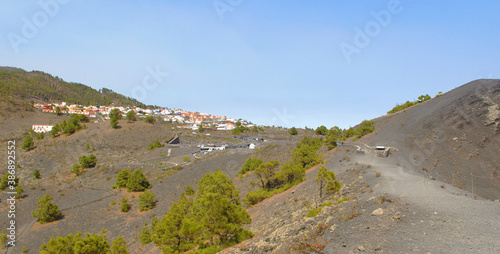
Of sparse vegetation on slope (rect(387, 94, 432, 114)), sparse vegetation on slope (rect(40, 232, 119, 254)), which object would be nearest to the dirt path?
sparse vegetation on slope (rect(40, 232, 119, 254))

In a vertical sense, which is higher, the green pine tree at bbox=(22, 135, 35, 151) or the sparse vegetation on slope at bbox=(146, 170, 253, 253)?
the green pine tree at bbox=(22, 135, 35, 151)

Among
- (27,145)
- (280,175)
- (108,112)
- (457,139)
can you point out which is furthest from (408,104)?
(108,112)

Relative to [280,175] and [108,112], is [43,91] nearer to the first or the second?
[108,112]

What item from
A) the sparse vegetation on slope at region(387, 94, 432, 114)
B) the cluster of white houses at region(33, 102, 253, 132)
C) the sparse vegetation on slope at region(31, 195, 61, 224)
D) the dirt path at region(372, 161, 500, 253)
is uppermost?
the cluster of white houses at region(33, 102, 253, 132)

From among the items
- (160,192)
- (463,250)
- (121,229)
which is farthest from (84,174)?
(463,250)

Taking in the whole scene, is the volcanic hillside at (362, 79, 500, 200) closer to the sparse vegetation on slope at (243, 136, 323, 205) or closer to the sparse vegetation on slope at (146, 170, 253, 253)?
the sparse vegetation on slope at (243, 136, 323, 205)

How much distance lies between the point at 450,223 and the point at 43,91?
15984 cm

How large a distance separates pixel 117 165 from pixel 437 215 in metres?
46.9

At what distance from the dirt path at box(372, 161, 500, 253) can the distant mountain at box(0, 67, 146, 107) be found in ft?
355

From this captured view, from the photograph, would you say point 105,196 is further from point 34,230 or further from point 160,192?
point 34,230

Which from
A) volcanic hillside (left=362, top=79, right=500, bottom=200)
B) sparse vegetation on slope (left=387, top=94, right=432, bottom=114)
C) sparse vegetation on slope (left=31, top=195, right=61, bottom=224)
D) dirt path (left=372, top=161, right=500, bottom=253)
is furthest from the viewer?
sparse vegetation on slope (left=387, top=94, right=432, bottom=114)

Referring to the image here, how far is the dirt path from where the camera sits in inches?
282

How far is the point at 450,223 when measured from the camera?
8.70 metres

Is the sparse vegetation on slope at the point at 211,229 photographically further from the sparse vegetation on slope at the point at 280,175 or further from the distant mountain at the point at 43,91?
the distant mountain at the point at 43,91
